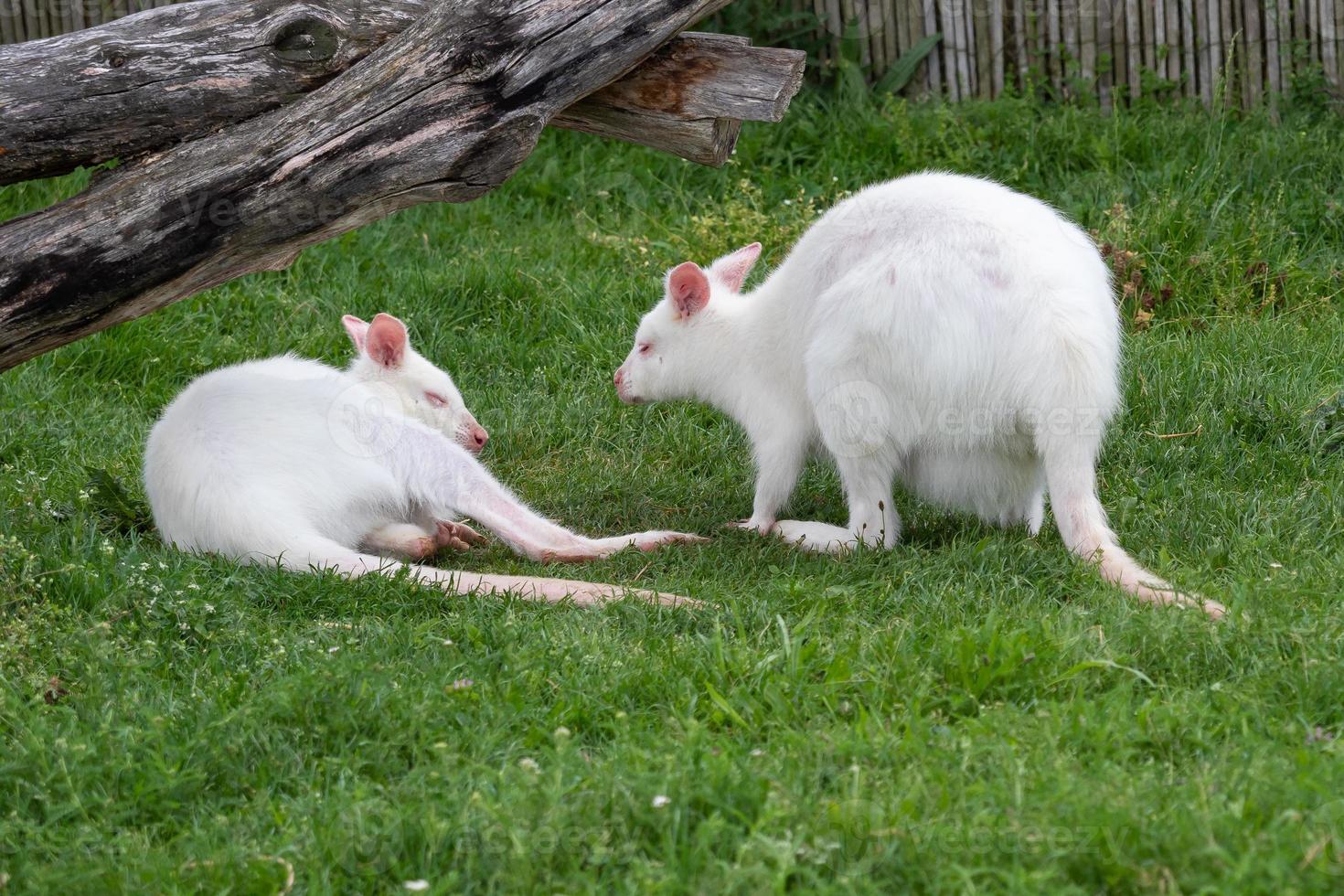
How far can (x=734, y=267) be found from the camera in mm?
5809

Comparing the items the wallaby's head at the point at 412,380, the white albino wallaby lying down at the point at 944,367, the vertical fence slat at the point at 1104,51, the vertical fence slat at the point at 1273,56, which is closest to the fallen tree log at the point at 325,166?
the wallaby's head at the point at 412,380

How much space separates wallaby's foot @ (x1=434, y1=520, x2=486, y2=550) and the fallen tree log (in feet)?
3.83

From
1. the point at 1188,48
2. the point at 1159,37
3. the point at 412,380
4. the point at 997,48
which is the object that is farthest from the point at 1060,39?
the point at 412,380

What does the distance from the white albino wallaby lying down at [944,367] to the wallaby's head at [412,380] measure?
113 centimetres

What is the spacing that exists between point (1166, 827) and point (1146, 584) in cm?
146

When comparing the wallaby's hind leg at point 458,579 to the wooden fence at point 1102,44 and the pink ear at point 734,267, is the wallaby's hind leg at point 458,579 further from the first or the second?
the wooden fence at point 1102,44

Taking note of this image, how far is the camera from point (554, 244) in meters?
7.98

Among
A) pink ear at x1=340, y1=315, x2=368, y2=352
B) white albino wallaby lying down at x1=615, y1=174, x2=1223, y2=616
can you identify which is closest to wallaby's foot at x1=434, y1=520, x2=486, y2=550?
pink ear at x1=340, y1=315, x2=368, y2=352

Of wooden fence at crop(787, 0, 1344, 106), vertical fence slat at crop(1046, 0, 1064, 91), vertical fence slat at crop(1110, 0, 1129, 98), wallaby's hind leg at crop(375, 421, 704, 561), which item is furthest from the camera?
vertical fence slat at crop(1046, 0, 1064, 91)

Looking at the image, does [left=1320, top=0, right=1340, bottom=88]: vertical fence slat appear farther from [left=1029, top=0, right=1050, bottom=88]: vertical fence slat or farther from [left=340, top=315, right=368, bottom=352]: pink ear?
[left=340, top=315, right=368, bottom=352]: pink ear

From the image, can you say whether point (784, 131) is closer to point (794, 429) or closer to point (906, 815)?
point (794, 429)

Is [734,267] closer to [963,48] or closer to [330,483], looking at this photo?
[330,483]

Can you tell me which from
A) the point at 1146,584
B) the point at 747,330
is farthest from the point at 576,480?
the point at 1146,584

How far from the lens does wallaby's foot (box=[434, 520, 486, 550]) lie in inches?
204
